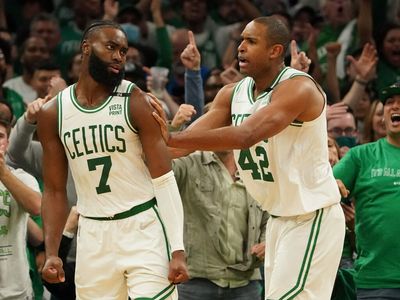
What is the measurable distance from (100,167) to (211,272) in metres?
1.40

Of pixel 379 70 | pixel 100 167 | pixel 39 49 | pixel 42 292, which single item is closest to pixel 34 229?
pixel 42 292

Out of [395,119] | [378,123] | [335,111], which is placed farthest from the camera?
[335,111]

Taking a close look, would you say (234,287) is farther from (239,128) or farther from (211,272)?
(239,128)

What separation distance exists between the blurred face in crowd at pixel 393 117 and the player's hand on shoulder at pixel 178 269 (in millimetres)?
1933

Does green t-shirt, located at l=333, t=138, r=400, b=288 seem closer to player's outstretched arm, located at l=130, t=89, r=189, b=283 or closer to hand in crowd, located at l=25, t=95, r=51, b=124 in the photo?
player's outstretched arm, located at l=130, t=89, r=189, b=283

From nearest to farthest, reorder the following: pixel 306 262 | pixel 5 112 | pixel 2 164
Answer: pixel 306 262
pixel 2 164
pixel 5 112

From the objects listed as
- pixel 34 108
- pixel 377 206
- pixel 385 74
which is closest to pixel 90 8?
pixel 385 74

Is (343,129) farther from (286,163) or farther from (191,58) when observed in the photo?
(286,163)

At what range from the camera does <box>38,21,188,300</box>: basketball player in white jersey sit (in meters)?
5.73

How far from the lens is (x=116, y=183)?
5.79 metres

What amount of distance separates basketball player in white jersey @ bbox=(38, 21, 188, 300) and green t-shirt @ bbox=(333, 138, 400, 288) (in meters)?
1.58

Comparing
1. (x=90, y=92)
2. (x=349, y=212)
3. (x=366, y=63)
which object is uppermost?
(x=90, y=92)

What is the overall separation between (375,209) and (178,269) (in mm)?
1721

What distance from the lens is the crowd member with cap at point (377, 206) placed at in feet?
22.4
